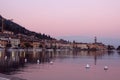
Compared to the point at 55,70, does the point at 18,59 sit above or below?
above

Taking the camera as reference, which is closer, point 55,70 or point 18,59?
point 55,70

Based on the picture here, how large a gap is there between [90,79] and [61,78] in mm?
2350

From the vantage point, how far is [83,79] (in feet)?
100

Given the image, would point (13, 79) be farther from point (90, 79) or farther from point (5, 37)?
point (5, 37)

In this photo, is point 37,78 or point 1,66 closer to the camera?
point 37,78

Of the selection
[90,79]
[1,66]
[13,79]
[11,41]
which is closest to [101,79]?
[90,79]

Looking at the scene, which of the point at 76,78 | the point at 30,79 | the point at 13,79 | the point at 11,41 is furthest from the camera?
the point at 11,41

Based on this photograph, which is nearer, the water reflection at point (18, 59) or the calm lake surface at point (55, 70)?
the calm lake surface at point (55, 70)

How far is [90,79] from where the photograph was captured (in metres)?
30.5

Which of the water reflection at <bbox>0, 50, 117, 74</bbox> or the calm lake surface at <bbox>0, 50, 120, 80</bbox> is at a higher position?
the water reflection at <bbox>0, 50, 117, 74</bbox>

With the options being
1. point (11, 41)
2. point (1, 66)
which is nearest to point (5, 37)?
point (11, 41)

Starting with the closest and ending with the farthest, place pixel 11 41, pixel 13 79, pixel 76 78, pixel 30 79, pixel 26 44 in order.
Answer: pixel 13 79 → pixel 30 79 → pixel 76 78 → pixel 11 41 → pixel 26 44

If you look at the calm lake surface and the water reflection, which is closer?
the calm lake surface

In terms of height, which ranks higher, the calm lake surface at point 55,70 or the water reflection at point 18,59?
the water reflection at point 18,59
